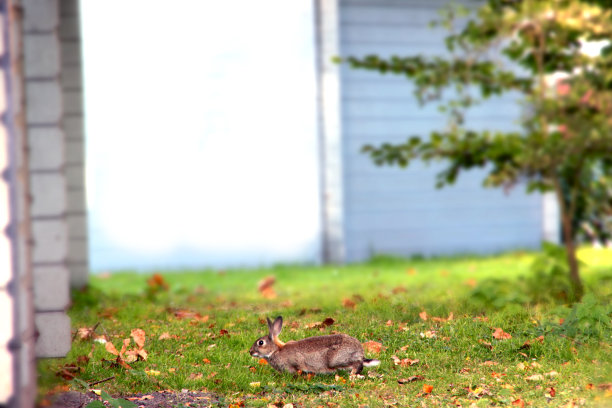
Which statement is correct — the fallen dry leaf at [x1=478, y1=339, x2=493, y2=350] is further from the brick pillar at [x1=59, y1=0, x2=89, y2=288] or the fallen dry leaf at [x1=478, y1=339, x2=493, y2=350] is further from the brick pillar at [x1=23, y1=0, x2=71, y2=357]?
the brick pillar at [x1=59, y1=0, x2=89, y2=288]

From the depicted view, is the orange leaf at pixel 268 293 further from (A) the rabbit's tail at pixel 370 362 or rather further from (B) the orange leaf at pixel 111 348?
(A) the rabbit's tail at pixel 370 362

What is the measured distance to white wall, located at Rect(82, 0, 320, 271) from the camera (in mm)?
11273

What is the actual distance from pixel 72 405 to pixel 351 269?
7429mm

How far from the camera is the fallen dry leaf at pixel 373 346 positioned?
4.91m

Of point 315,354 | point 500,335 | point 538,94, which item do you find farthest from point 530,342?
point 538,94

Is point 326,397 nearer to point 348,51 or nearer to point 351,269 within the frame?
point 351,269

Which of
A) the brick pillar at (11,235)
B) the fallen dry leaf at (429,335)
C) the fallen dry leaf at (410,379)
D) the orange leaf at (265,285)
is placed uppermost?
the brick pillar at (11,235)

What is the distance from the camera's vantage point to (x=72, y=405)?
13.3 feet

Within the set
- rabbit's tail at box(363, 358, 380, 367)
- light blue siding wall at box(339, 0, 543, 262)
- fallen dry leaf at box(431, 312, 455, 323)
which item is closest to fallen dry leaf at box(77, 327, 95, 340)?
rabbit's tail at box(363, 358, 380, 367)

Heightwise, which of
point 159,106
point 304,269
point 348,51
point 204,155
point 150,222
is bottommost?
point 304,269

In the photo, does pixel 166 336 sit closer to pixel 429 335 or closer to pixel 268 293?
pixel 429 335

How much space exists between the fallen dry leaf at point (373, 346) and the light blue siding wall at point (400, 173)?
23.5 ft

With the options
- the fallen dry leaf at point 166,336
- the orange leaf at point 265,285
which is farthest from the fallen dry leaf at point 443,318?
the orange leaf at point 265,285

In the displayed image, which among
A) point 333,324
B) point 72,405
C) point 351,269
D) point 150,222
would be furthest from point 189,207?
point 72,405
